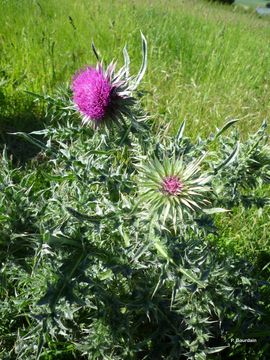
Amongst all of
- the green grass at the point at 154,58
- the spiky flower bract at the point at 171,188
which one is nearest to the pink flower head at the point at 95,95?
the spiky flower bract at the point at 171,188

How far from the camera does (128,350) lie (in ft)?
5.07

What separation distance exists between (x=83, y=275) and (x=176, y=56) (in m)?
3.44

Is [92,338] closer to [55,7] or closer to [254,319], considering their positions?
[254,319]

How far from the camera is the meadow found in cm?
161

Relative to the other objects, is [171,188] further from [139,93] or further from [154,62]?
[154,62]

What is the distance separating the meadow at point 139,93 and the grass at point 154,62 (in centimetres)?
1

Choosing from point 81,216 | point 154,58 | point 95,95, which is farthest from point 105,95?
point 154,58

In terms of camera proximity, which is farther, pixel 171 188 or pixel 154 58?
pixel 154 58

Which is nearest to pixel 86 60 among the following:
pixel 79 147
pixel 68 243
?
pixel 79 147

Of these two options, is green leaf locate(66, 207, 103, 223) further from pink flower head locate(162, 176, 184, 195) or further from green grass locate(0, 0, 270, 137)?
green grass locate(0, 0, 270, 137)

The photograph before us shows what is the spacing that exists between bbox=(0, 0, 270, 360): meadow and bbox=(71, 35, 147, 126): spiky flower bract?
4.0 inches

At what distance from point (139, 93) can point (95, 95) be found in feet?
0.73

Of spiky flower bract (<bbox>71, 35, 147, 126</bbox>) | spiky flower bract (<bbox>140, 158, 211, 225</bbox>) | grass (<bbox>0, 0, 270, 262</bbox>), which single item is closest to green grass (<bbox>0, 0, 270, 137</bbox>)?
grass (<bbox>0, 0, 270, 262</bbox>)

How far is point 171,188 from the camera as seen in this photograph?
1214 millimetres
